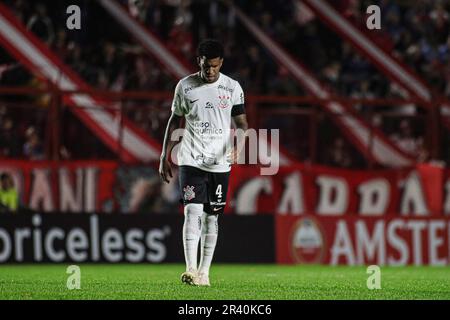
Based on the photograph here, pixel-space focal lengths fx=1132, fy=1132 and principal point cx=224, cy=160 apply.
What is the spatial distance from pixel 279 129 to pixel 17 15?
5881 mm

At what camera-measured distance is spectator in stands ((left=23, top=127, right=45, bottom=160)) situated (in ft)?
61.1

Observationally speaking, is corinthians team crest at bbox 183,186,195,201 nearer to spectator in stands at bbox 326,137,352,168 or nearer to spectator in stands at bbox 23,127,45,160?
spectator in stands at bbox 23,127,45,160

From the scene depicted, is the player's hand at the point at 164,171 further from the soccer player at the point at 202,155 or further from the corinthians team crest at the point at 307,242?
the corinthians team crest at the point at 307,242

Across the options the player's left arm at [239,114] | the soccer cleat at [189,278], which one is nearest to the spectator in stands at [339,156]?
the player's left arm at [239,114]

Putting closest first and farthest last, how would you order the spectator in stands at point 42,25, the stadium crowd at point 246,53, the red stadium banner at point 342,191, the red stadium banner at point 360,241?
→ the red stadium banner at point 360,241 → the red stadium banner at point 342,191 → the stadium crowd at point 246,53 → the spectator in stands at point 42,25

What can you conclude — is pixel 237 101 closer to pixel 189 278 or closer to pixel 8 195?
pixel 189 278

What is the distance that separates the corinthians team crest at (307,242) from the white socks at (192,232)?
7622mm

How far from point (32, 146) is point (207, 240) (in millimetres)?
7375

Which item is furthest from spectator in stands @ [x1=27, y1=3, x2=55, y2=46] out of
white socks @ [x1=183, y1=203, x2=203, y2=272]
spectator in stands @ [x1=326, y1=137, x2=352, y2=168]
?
white socks @ [x1=183, y1=203, x2=203, y2=272]

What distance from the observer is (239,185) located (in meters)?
19.7

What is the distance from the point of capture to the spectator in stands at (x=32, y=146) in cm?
1862
